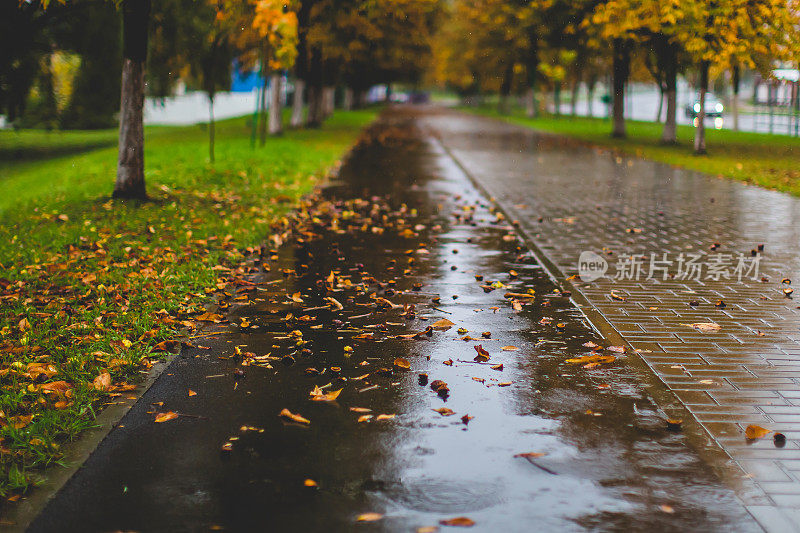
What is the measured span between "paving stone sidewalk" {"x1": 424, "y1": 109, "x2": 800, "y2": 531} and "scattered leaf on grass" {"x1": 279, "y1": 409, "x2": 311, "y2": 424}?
215cm

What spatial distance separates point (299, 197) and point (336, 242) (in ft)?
14.3

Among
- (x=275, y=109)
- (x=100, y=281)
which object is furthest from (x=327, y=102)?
(x=100, y=281)

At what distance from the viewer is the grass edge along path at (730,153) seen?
61.2 ft

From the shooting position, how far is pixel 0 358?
18.6 feet

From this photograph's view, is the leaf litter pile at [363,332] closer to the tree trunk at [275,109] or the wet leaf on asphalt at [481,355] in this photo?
the wet leaf on asphalt at [481,355]

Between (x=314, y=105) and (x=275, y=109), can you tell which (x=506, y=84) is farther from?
(x=275, y=109)

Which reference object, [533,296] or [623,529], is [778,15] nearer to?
[533,296]

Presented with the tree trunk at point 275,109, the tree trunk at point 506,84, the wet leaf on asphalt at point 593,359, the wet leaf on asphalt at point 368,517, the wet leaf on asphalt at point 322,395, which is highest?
the tree trunk at point 506,84

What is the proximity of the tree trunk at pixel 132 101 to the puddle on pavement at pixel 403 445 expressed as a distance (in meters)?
6.71

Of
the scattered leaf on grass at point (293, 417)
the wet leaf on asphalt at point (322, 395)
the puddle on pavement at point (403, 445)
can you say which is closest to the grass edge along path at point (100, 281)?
the puddle on pavement at point (403, 445)

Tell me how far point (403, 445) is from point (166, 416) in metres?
1.36

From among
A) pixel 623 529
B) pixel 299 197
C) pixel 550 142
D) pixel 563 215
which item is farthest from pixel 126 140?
pixel 550 142

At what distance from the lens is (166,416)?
4.73 meters

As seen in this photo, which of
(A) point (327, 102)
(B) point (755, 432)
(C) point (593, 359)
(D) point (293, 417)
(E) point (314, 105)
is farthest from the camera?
(A) point (327, 102)
